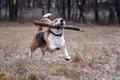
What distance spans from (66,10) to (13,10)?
16.6ft

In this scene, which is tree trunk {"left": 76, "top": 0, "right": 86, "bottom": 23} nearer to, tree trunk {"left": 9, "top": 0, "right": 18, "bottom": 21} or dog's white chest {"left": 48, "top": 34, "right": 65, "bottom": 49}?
tree trunk {"left": 9, "top": 0, "right": 18, "bottom": 21}

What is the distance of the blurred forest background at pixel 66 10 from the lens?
34375 millimetres

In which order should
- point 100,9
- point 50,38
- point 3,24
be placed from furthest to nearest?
point 100,9 < point 3,24 < point 50,38

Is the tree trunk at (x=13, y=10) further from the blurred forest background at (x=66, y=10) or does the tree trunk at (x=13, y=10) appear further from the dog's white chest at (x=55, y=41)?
the dog's white chest at (x=55, y=41)

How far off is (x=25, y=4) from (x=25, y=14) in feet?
5.00

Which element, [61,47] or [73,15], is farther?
[73,15]

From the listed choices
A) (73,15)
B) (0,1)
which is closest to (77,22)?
(73,15)

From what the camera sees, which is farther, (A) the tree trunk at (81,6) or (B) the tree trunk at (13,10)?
(A) the tree trunk at (81,6)

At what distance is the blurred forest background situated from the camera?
34.4 m

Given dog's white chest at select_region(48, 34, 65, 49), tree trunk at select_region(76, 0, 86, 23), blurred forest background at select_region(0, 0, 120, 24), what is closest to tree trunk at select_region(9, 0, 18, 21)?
blurred forest background at select_region(0, 0, 120, 24)

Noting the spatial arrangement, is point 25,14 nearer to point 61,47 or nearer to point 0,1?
point 0,1

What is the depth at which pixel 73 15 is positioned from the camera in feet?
118

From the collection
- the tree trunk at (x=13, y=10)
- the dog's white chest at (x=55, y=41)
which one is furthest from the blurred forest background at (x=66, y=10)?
the dog's white chest at (x=55, y=41)

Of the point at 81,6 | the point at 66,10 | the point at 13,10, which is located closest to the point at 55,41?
the point at 13,10
